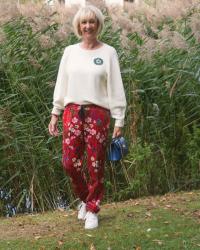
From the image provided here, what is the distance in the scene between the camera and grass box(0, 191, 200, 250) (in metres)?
5.30

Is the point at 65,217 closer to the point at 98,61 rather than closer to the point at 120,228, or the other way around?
the point at 120,228

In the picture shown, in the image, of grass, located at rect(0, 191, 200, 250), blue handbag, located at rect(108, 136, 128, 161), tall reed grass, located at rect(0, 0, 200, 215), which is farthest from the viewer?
tall reed grass, located at rect(0, 0, 200, 215)

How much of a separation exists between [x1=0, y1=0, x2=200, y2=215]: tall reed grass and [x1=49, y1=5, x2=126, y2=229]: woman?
150cm

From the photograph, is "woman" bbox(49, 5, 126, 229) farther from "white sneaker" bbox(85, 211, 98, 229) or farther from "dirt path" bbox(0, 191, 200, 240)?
"dirt path" bbox(0, 191, 200, 240)

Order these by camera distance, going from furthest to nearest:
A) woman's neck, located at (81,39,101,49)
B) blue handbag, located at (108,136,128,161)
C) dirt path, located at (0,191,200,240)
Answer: dirt path, located at (0,191,200,240) → blue handbag, located at (108,136,128,161) → woman's neck, located at (81,39,101,49)

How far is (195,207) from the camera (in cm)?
642

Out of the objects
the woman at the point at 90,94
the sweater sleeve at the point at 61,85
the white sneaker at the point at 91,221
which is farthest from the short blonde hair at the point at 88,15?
the white sneaker at the point at 91,221

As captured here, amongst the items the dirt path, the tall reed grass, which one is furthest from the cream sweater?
the tall reed grass

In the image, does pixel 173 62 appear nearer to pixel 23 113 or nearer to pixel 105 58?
pixel 23 113

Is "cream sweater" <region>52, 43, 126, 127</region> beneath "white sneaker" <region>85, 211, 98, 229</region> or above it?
above

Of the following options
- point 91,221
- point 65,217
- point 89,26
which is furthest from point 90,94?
point 65,217

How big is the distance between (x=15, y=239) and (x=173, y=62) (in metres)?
2.93

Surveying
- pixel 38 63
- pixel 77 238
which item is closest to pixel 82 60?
pixel 77 238

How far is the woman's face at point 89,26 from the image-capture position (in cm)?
536
